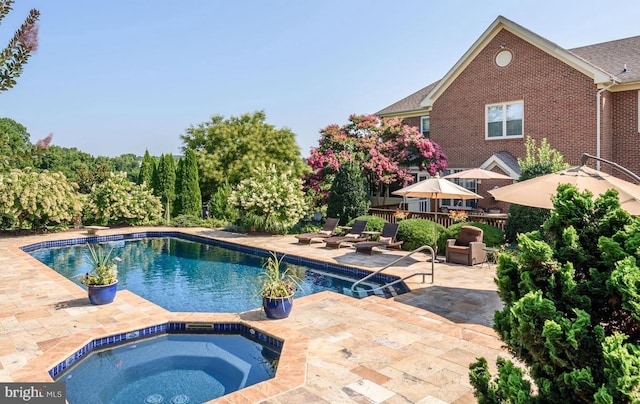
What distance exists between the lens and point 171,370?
20.8 ft

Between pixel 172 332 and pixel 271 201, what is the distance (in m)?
11.1

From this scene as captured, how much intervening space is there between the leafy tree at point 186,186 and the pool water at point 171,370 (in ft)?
58.4

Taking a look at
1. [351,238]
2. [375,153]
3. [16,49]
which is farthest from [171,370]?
[375,153]

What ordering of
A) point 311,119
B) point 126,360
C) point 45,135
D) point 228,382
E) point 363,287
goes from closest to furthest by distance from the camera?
point 45,135 → point 228,382 → point 126,360 → point 363,287 → point 311,119

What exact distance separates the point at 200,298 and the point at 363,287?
427cm

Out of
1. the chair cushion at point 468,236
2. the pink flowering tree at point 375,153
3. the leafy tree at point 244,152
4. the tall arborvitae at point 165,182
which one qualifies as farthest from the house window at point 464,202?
the tall arborvitae at point 165,182

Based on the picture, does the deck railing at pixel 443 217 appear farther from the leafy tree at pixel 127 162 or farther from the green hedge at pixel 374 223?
the leafy tree at pixel 127 162

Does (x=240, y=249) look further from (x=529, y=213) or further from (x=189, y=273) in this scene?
(x=529, y=213)

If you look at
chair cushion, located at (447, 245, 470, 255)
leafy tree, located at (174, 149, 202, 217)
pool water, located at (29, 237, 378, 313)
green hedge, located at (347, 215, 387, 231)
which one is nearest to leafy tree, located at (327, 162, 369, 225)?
green hedge, located at (347, 215, 387, 231)

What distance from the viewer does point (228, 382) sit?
597cm

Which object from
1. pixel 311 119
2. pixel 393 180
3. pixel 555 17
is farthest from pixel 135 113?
pixel 555 17

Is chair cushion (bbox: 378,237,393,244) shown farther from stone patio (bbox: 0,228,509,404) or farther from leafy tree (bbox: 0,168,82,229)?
leafy tree (bbox: 0,168,82,229)

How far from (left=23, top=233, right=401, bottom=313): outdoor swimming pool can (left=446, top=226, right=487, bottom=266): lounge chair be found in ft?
8.69

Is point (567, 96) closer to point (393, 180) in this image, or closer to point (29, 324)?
point (393, 180)
